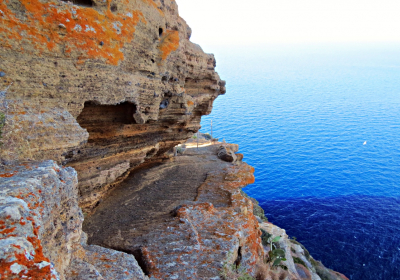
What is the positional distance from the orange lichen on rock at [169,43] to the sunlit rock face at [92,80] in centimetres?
4

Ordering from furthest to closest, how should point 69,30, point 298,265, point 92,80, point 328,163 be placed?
point 328,163 < point 298,265 < point 92,80 < point 69,30

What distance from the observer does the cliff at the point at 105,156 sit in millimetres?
4902

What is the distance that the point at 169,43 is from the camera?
10609mm

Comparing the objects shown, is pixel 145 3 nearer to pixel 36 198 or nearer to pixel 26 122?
pixel 26 122

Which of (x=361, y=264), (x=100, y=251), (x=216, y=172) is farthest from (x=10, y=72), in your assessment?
(x=361, y=264)

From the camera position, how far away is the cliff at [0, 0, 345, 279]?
16.1 feet

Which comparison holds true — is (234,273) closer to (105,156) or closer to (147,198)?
(147,198)

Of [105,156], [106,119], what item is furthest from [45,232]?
[105,156]

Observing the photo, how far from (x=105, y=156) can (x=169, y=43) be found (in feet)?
16.7

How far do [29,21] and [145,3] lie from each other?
3.96 metres

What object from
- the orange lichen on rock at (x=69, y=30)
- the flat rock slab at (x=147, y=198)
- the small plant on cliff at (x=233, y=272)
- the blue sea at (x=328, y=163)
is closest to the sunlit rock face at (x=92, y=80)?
the orange lichen on rock at (x=69, y=30)

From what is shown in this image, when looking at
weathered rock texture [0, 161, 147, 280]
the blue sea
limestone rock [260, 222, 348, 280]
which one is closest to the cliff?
weathered rock texture [0, 161, 147, 280]

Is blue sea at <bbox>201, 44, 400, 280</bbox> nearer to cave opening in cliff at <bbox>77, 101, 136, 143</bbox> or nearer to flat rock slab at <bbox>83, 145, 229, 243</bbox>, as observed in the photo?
flat rock slab at <bbox>83, 145, 229, 243</bbox>

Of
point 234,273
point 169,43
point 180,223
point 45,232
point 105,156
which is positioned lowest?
point 234,273
